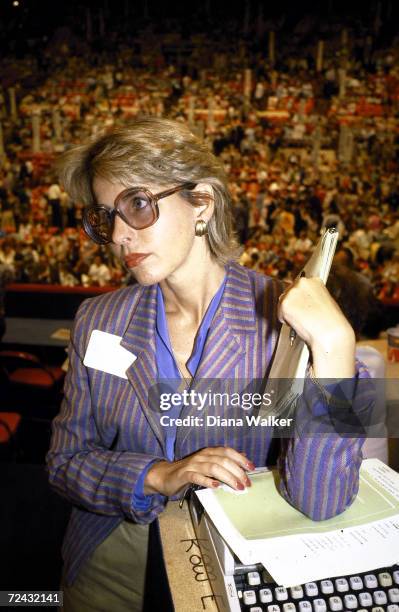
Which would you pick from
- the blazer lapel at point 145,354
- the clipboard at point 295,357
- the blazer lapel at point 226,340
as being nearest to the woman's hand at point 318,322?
the clipboard at point 295,357

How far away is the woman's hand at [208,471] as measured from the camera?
43.6 inches

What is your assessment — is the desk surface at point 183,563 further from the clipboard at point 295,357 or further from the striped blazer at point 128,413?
the clipboard at point 295,357

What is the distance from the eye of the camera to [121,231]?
4.14ft

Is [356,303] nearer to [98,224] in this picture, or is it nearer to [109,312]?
[109,312]

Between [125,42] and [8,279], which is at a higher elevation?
[125,42]

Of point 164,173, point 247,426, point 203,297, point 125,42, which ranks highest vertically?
point 125,42

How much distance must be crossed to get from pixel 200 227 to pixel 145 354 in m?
0.38

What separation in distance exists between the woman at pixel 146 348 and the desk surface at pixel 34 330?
4.35 m

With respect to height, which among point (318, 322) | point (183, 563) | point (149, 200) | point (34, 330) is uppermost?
point (149, 200)

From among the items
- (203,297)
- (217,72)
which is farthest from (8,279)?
(203,297)

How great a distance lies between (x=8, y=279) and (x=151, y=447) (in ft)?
17.7

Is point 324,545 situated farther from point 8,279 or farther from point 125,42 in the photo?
point 125,42

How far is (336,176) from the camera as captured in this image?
6379mm

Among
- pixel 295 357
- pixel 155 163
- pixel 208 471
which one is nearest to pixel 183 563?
pixel 208 471
